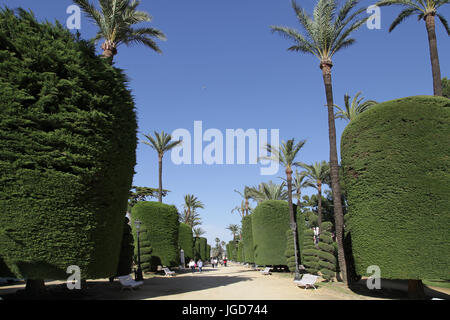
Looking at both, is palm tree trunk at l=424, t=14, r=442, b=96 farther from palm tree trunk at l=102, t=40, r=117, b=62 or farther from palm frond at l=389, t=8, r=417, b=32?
palm tree trunk at l=102, t=40, r=117, b=62

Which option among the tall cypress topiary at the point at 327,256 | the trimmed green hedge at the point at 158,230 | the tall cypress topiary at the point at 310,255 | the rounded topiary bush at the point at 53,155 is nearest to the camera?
the rounded topiary bush at the point at 53,155

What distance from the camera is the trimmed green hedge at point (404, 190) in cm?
974

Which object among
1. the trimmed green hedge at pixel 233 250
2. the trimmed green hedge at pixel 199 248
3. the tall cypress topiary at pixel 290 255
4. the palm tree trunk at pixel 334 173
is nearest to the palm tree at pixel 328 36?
the palm tree trunk at pixel 334 173

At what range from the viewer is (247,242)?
3912 cm

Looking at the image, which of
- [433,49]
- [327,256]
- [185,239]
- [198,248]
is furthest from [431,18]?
[198,248]

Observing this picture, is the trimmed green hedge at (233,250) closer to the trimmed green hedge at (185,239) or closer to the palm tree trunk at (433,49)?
the trimmed green hedge at (185,239)

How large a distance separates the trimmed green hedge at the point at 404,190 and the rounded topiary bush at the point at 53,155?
367 inches

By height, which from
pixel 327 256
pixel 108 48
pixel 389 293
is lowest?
pixel 389 293

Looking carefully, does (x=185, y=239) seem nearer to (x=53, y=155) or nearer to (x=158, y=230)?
(x=158, y=230)

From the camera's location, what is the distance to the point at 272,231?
27.4 meters

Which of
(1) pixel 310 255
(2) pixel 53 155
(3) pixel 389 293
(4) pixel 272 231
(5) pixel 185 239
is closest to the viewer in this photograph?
(2) pixel 53 155

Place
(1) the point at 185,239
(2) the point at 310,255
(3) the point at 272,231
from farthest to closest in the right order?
(1) the point at 185,239
(3) the point at 272,231
(2) the point at 310,255

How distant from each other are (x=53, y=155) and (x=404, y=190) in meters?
11.7
